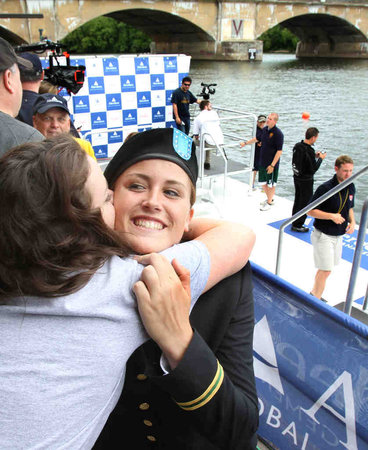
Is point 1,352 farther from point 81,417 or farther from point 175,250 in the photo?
point 175,250

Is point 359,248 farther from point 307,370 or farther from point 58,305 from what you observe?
point 58,305

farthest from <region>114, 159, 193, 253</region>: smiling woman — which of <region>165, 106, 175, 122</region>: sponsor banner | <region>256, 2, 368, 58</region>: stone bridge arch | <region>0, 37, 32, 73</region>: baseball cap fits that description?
<region>256, 2, 368, 58</region>: stone bridge arch

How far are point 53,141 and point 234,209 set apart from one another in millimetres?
6422

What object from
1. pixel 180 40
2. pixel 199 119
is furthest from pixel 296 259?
pixel 180 40

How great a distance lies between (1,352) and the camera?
72 centimetres

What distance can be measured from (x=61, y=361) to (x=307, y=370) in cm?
135

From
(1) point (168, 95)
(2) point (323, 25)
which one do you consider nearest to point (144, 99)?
(1) point (168, 95)

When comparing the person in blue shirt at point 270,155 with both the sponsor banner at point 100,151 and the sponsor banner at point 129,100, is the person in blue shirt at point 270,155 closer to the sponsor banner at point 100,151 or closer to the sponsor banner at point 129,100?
the sponsor banner at point 129,100

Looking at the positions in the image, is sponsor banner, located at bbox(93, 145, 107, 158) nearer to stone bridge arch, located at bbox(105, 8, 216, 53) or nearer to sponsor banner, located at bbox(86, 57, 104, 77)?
sponsor banner, located at bbox(86, 57, 104, 77)

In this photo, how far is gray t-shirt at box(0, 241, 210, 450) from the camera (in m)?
0.70

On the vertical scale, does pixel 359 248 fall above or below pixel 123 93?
below

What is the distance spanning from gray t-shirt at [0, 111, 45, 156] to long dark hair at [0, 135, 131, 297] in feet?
3.96

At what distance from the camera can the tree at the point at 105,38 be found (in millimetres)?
53303

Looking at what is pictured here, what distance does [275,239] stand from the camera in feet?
19.7
